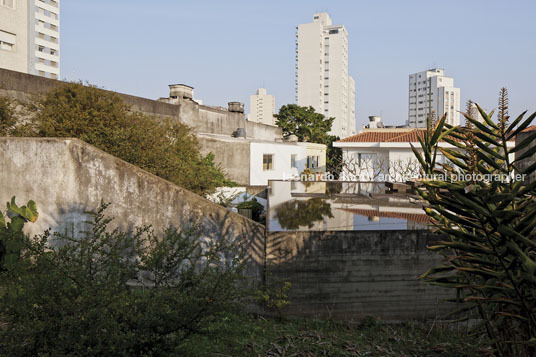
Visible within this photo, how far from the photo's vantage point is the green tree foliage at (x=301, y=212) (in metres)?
8.81

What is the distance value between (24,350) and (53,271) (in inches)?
26.2

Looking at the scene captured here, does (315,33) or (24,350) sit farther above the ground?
(315,33)

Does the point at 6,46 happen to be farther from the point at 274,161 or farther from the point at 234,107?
the point at 274,161

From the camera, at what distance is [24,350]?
3.42 metres

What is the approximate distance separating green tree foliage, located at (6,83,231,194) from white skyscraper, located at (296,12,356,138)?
93.9 metres

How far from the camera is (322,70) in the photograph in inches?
4156

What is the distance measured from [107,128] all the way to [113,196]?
3305mm

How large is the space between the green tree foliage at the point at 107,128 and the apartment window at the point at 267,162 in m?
11.3

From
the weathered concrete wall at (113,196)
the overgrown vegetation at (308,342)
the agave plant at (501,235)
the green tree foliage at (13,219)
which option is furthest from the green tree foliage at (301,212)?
the agave plant at (501,235)

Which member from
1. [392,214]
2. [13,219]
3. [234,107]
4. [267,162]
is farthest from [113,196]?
[234,107]

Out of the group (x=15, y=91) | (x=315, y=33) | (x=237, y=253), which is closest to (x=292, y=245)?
(x=237, y=253)

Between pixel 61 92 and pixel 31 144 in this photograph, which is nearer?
pixel 31 144

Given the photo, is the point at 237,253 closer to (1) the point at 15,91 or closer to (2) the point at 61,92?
(2) the point at 61,92

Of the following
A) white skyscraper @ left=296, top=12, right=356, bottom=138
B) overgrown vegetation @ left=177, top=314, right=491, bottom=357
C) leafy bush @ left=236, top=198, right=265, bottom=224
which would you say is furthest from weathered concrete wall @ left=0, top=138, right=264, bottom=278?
white skyscraper @ left=296, top=12, right=356, bottom=138
